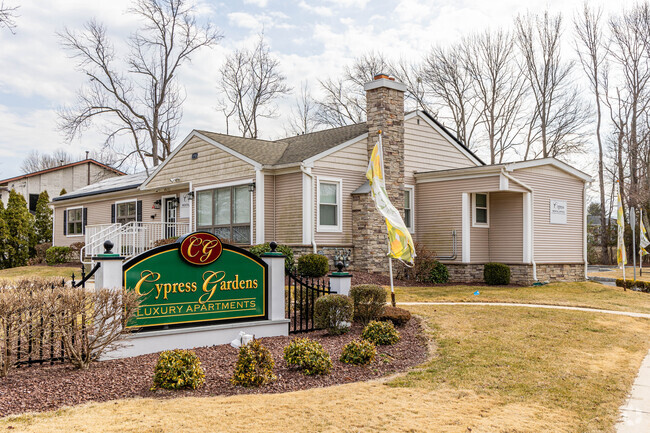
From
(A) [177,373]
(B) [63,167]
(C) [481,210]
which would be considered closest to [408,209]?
(C) [481,210]

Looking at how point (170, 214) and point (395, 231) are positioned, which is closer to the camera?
point (395, 231)

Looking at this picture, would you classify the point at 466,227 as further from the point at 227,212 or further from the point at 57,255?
the point at 57,255

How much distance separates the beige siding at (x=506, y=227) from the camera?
1728 cm

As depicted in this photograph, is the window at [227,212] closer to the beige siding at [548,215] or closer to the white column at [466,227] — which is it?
the white column at [466,227]

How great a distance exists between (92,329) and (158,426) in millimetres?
2327

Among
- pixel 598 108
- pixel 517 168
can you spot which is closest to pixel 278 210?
pixel 517 168

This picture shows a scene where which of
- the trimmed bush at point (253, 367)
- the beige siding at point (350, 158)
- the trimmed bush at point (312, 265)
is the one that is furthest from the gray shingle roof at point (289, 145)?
the trimmed bush at point (253, 367)

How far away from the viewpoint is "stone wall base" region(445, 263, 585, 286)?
55.6 feet

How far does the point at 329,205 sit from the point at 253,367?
10.7 m

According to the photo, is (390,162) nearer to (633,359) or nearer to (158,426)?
(633,359)

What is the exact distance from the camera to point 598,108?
1368 inches

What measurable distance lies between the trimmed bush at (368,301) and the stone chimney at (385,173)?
6966mm

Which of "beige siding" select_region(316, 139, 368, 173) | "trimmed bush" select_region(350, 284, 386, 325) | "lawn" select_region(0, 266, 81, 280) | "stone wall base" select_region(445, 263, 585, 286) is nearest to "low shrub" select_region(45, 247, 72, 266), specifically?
"lawn" select_region(0, 266, 81, 280)

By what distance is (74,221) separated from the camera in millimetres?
25719
